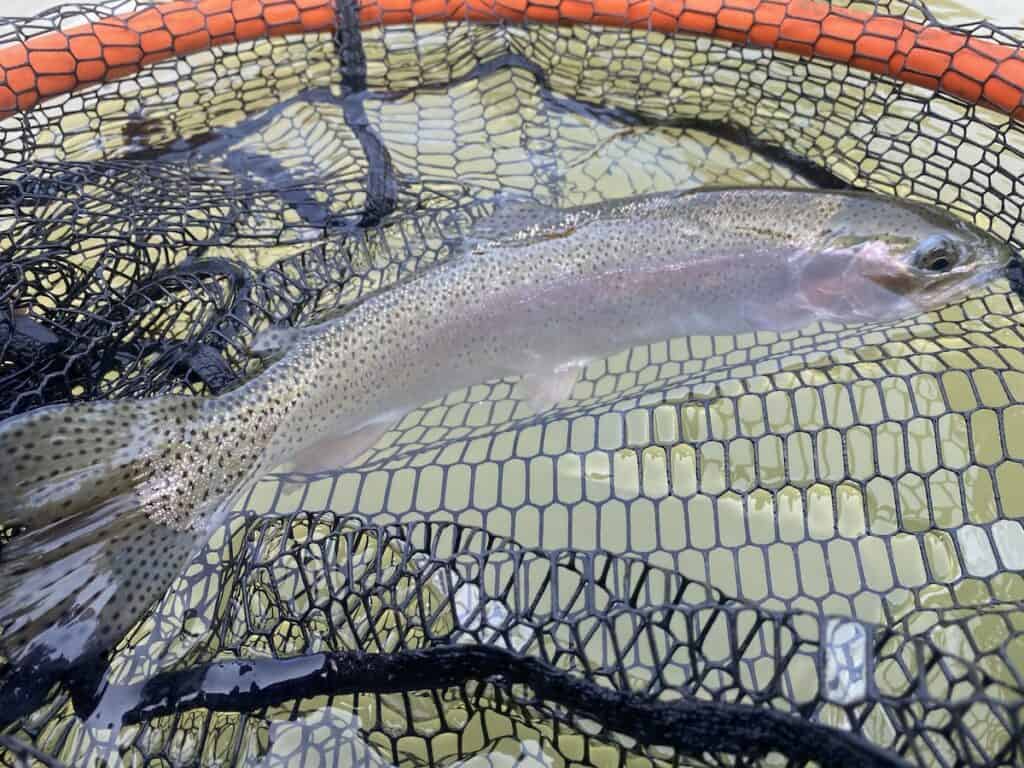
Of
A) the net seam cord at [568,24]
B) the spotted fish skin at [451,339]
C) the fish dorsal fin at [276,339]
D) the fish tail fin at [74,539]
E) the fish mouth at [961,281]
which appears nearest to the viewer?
the fish tail fin at [74,539]

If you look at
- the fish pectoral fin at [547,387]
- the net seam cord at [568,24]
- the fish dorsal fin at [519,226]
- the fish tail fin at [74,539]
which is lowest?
the fish pectoral fin at [547,387]

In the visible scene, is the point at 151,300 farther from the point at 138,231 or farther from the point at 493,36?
the point at 493,36

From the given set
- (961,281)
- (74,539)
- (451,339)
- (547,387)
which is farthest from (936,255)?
(74,539)

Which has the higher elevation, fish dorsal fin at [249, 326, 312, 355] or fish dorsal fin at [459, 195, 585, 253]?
fish dorsal fin at [459, 195, 585, 253]

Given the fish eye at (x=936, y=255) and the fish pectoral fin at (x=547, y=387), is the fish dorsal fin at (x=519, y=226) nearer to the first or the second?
the fish pectoral fin at (x=547, y=387)

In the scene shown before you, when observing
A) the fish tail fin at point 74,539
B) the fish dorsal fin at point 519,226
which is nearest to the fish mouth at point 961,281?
the fish dorsal fin at point 519,226

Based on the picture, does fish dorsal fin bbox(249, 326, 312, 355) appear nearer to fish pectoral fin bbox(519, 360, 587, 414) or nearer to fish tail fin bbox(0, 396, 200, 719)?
fish tail fin bbox(0, 396, 200, 719)

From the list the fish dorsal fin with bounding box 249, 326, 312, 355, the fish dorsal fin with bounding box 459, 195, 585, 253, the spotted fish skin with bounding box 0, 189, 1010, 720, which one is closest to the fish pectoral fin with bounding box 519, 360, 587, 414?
the spotted fish skin with bounding box 0, 189, 1010, 720
